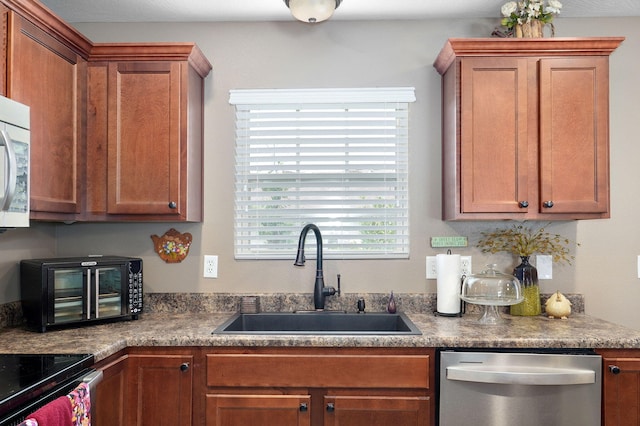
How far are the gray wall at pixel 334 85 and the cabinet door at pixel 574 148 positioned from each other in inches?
15.1

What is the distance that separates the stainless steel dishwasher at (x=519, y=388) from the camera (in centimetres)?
201

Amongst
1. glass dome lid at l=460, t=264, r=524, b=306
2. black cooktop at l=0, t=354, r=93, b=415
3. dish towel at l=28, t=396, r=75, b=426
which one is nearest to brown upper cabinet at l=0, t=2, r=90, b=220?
black cooktop at l=0, t=354, r=93, b=415

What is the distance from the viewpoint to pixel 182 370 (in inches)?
82.2

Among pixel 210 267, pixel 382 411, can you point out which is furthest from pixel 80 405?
pixel 210 267

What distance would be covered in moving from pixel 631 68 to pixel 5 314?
3.35 meters

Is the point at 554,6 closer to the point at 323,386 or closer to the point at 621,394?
the point at 621,394

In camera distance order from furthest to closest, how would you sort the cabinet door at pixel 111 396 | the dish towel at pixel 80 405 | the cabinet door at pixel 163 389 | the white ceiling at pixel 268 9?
the white ceiling at pixel 268 9, the cabinet door at pixel 163 389, the cabinet door at pixel 111 396, the dish towel at pixel 80 405

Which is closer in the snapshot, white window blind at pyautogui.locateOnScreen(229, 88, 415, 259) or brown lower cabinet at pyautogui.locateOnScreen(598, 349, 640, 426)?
brown lower cabinet at pyautogui.locateOnScreen(598, 349, 640, 426)

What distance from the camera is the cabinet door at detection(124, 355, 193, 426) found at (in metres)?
2.09

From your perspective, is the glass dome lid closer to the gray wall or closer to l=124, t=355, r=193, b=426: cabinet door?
the gray wall

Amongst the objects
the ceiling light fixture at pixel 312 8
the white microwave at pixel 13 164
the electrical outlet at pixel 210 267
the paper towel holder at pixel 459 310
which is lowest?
the paper towel holder at pixel 459 310

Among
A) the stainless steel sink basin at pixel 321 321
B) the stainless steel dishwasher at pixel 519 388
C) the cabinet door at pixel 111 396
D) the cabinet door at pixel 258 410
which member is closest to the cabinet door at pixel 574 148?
the stainless steel dishwasher at pixel 519 388

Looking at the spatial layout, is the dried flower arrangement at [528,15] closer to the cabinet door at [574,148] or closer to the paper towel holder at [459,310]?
the cabinet door at [574,148]

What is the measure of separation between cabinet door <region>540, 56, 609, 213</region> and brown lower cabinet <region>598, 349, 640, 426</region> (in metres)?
0.72
